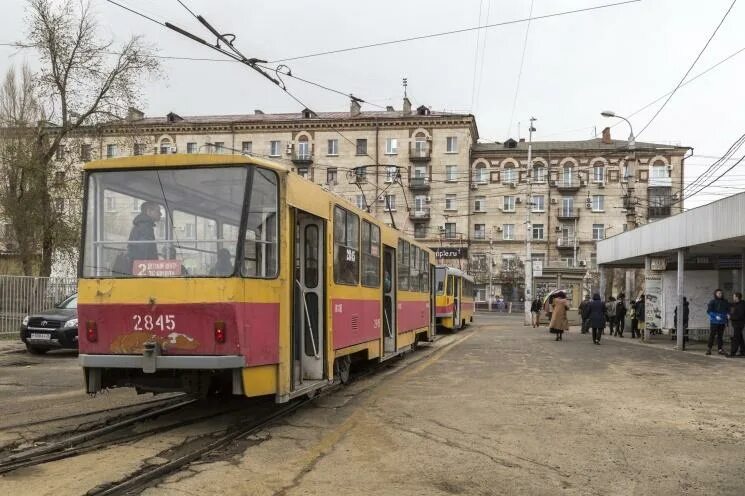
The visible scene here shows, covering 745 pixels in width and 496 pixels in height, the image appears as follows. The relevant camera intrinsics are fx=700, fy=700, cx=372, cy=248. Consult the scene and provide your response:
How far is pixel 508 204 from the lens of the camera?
240 ft

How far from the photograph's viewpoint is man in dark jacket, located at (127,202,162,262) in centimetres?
752

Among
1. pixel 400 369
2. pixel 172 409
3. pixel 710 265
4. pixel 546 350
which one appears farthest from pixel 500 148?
pixel 172 409

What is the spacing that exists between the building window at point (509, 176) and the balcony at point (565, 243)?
25.2 feet

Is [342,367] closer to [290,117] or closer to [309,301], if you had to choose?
[309,301]

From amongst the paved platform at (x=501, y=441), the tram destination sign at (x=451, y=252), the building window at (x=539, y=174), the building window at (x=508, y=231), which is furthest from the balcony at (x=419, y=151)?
the paved platform at (x=501, y=441)

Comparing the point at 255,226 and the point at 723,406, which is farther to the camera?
the point at 723,406

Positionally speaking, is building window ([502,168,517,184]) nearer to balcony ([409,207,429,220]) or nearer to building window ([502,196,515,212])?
building window ([502,196,515,212])

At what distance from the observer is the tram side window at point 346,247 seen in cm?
980

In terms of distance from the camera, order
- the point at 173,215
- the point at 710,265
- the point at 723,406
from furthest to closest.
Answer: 1. the point at 710,265
2. the point at 723,406
3. the point at 173,215

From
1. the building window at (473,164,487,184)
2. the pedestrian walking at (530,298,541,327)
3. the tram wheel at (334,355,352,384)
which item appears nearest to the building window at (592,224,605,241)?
the building window at (473,164,487,184)

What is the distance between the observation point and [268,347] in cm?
760

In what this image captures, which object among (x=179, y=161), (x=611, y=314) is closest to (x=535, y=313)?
(x=611, y=314)

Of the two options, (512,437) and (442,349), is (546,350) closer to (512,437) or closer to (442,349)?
(442,349)

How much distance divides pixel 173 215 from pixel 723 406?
816 centimetres
